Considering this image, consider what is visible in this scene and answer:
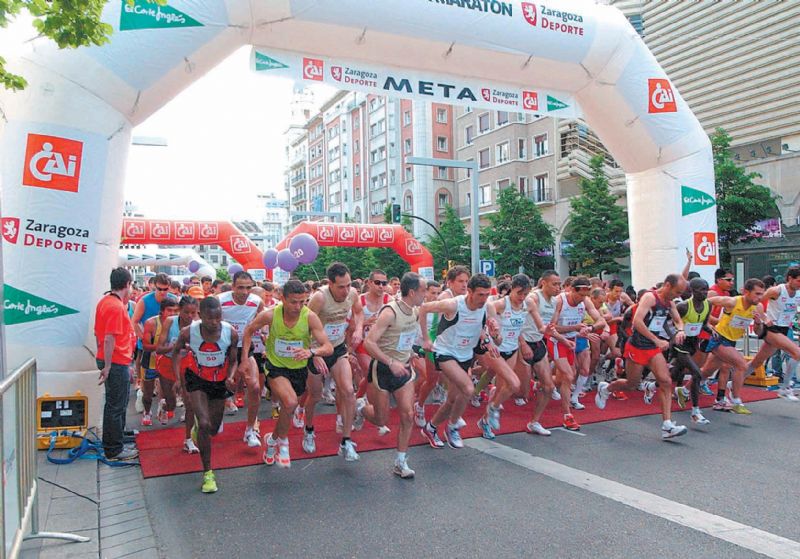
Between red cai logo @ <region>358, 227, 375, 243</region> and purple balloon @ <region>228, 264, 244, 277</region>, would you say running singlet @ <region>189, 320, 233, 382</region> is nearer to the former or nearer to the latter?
purple balloon @ <region>228, 264, 244, 277</region>

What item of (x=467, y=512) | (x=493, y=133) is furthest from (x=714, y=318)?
(x=493, y=133)

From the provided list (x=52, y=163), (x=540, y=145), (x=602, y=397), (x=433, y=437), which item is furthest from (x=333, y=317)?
(x=540, y=145)

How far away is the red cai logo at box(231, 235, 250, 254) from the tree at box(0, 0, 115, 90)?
15.6 m

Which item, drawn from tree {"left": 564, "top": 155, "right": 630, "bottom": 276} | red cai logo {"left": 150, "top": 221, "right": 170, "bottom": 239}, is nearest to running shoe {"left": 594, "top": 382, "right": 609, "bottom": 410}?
red cai logo {"left": 150, "top": 221, "right": 170, "bottom": 239}

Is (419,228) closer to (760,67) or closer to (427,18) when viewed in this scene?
(760,67)

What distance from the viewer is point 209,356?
5.72m

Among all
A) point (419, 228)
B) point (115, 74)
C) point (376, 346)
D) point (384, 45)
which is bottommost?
point (376, 346)

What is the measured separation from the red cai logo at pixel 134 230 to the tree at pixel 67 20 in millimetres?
14881

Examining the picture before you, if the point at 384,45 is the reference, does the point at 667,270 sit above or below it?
below

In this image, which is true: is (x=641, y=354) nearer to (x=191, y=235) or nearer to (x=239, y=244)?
(x=239, y=244)

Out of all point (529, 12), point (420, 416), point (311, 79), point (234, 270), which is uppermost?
point (529, 12)

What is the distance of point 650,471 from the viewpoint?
5891mm

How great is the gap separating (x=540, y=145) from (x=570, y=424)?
110 ft

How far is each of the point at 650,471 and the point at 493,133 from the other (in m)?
38.2
